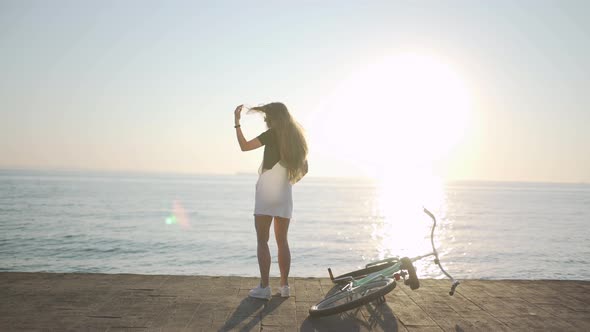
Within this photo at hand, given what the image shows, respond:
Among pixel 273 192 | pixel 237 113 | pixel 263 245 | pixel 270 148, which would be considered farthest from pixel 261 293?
pixel 237 113

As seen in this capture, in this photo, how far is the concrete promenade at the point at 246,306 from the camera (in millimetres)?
4891

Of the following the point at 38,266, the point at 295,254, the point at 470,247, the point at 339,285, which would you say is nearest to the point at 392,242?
the point at 470,247

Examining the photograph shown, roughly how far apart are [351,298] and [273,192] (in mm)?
1526

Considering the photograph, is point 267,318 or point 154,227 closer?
point 267,318

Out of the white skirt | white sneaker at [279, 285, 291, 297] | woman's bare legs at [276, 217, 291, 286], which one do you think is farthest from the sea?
the white skirt

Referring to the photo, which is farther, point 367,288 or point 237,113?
point 367,288

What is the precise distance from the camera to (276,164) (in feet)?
19.5

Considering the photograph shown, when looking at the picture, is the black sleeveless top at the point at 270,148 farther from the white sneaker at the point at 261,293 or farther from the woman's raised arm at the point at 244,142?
the white sneaker at the point at 261,293

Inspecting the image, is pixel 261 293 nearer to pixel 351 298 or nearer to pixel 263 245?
pixel 263 245

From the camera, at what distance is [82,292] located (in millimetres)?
6035

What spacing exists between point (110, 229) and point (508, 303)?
29011 mm

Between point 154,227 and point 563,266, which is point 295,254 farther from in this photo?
point 154,227

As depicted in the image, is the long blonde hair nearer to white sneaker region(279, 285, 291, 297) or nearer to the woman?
the woman

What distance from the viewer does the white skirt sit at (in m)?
5.90
